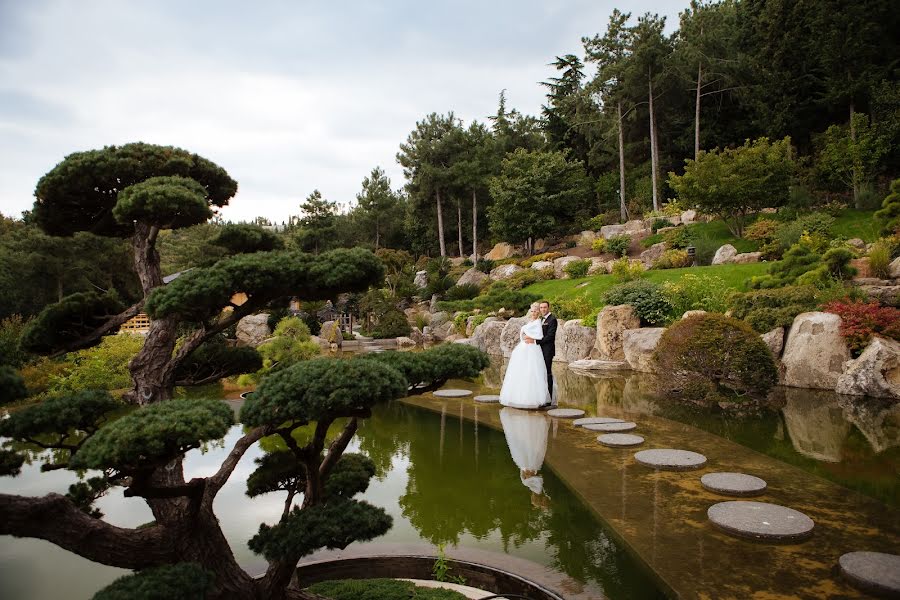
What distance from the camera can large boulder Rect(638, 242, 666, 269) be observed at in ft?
73.3

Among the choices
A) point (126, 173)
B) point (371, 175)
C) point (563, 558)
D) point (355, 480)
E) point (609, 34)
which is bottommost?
point (563, 558)

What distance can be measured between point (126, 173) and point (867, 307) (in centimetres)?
1125

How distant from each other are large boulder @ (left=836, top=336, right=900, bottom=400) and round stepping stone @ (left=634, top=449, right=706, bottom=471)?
489 centimetres

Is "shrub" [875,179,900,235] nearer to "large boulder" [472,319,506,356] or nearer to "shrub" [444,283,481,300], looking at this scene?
"large boulder" [472,319,506,356]

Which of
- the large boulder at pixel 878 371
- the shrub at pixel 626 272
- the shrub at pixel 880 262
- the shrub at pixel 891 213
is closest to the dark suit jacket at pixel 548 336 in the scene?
the large boulder at pixel 878 371

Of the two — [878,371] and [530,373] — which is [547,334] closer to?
[530,373]

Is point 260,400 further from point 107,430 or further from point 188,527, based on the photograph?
point 188,527

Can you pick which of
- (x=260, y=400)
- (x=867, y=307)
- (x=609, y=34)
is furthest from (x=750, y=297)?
(x=609, y=34)

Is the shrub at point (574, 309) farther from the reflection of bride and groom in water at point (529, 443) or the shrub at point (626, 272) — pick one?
the reflection of bride and groom in water at point (529, 443)

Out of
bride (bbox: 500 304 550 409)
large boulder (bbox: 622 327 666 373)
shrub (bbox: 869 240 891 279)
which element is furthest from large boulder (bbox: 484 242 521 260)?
bride (bbox: 500 304 550 409)

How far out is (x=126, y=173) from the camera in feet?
12.3

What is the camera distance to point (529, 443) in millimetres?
7344

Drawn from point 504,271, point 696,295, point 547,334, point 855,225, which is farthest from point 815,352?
point 504,271

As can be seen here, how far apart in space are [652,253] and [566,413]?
16.0 m
